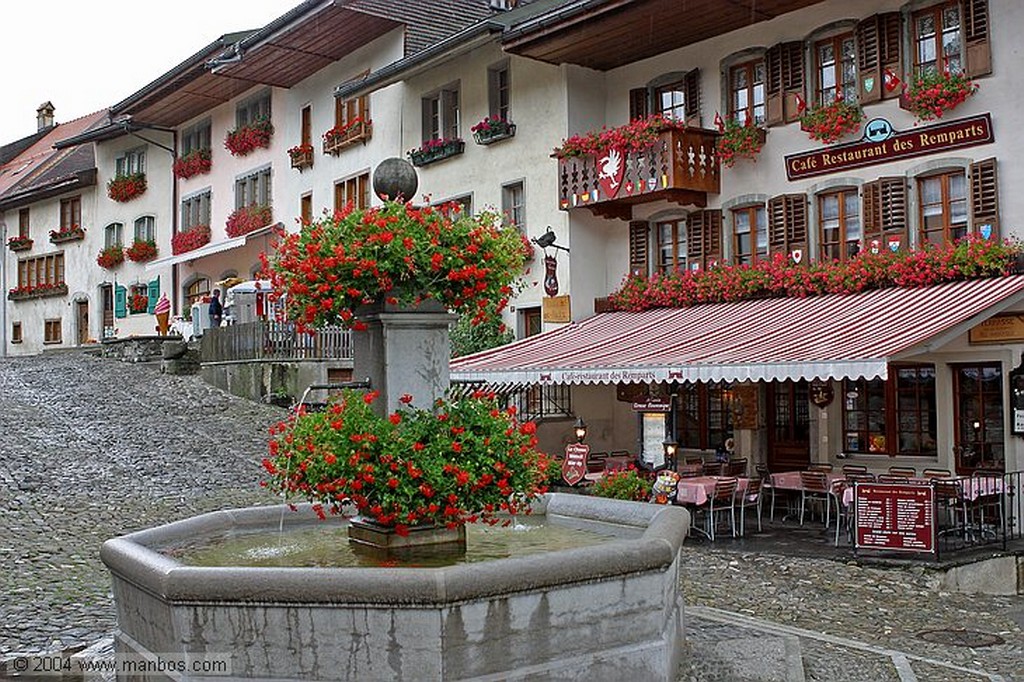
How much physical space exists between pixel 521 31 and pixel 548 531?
1274 centimetres

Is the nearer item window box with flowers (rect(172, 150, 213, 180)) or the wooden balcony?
the wooden balcony

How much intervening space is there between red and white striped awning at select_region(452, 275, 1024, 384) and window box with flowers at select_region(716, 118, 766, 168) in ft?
7.63

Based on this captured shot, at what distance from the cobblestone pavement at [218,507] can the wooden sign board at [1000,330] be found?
4.17 meters

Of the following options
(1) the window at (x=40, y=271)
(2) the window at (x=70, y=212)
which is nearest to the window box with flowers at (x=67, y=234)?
(2) the window at (x=70, y=212)

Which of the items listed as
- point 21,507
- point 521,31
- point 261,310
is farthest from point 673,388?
point 261,310

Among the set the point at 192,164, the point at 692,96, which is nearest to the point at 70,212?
the point at 192,164

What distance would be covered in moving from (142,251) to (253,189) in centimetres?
693

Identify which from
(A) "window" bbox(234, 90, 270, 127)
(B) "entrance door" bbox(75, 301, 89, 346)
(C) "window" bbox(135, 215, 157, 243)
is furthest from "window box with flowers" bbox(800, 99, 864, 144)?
(B) "entrance door" bbox(75, 301, 89, 346)

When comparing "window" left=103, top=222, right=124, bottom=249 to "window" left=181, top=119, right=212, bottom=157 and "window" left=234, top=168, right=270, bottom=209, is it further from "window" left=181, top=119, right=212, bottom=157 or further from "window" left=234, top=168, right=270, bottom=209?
"window" left=234, top=168, right=270, bottom=209

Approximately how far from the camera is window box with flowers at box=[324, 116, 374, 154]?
26.3m

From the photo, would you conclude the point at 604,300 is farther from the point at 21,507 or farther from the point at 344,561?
the point at 344,561

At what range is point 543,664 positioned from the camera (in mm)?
6379

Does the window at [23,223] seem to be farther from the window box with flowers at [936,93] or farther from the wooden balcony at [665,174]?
the window box with flowers at [936,93]

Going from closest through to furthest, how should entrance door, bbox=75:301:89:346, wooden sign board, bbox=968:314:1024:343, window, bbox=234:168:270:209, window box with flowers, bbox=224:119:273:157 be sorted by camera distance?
wooden sign board, bbox=968:314:1024:343 < window box with flowers, bbox=224:119:273:157 < window, bbox=234:168:270:209 < entrance door, bbox=75:301:89:346
